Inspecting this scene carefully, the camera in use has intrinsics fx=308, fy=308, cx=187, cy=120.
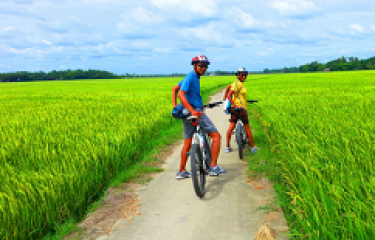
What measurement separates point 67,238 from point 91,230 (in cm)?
28

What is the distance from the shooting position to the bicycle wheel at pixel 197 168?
13.6 feet

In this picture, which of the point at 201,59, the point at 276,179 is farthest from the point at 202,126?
the point at 276,179

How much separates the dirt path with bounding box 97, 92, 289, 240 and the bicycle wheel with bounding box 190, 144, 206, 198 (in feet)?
Result: 0.48

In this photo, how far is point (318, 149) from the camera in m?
4.15

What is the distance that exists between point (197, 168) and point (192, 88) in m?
1.18

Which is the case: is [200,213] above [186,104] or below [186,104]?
below

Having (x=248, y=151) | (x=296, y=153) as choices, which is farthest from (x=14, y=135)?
(x=296, y=153)

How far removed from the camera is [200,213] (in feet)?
12.4

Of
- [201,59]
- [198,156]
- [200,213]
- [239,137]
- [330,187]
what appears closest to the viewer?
[330,187]

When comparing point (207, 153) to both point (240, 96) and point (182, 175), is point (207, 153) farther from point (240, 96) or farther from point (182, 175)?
point (240, 96)

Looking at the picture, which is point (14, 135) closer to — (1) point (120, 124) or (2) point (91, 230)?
(1) point (120, 124)

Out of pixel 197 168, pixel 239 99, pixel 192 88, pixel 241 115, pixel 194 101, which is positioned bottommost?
pixel 197 168

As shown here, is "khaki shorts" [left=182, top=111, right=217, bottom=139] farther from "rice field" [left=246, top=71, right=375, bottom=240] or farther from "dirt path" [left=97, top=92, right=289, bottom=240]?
"rice field" [left=246, top=71, right=375, bottom=240]

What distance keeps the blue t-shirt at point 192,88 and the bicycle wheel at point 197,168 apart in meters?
0.70
